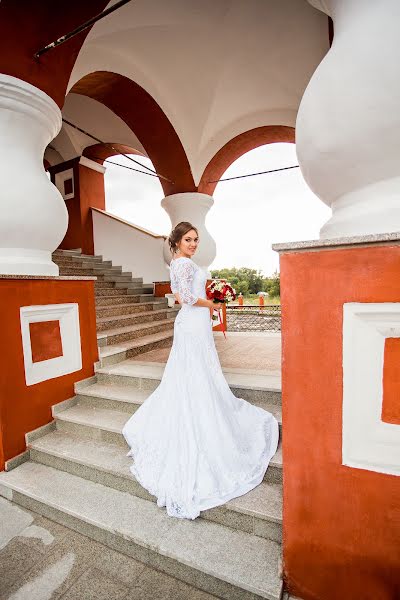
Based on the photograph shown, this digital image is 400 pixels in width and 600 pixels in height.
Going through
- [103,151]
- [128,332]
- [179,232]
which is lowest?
[128,332]

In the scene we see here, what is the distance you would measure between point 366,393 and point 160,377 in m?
2.15

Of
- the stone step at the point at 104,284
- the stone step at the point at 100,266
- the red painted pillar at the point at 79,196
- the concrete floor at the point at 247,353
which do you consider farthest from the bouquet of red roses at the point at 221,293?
the red painted pillar at the point at 79,196

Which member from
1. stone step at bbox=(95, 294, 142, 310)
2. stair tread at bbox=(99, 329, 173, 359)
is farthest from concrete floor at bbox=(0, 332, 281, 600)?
stone step at bbox=(95, 294, 142, 310)

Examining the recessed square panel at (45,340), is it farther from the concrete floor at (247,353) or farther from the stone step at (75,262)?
the stone step at (75,262)

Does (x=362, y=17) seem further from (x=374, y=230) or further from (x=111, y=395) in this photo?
(x=111, y=395)

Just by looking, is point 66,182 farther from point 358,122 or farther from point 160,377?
→ point 358,122

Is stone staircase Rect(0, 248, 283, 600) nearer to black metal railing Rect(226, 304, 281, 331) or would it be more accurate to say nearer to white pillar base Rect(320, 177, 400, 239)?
white pillar base Rect(320, 177, 400, 239)

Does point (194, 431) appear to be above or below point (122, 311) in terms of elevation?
below

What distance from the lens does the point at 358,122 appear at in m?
1.22

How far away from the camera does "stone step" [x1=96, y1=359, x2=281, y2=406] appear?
109 inches

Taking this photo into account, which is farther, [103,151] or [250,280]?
[250,280]

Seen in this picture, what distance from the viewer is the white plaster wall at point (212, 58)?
13.8 ft

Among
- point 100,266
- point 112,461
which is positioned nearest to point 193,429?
point 112,461

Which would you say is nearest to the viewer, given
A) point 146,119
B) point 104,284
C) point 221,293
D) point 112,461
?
point 112,461
